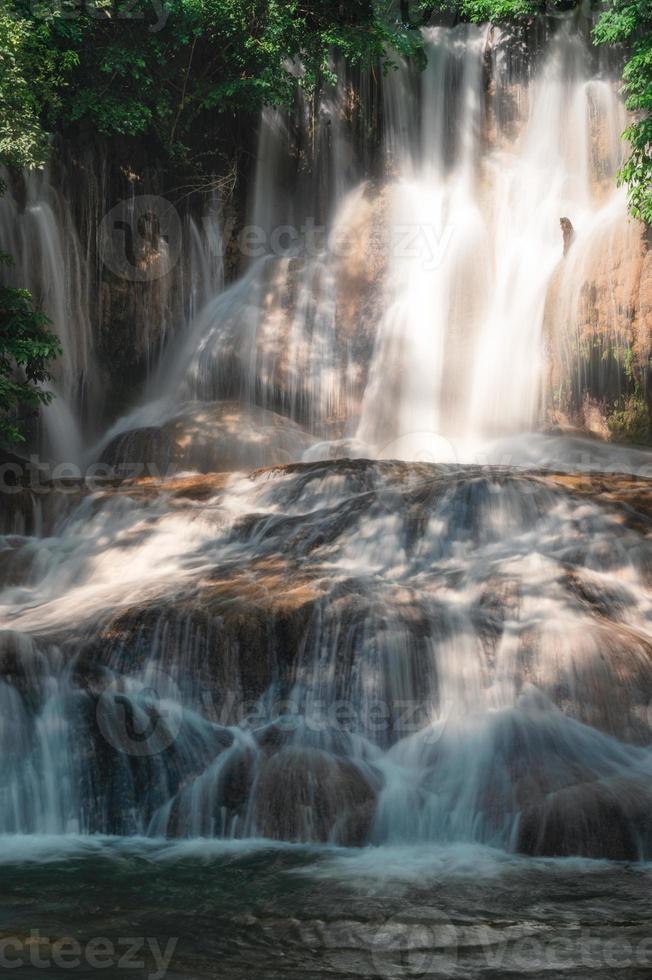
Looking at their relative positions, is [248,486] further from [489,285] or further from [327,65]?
[327,65]

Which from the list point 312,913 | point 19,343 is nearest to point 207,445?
point 19,343

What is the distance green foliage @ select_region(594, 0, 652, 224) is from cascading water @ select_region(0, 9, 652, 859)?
2.93 feet

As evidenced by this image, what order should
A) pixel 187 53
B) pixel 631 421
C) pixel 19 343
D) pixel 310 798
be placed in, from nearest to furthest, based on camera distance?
pixel 310 798 < pixel 19 343 < pixel 631 421 < pixel 187 53

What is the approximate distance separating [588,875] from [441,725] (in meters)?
1.63

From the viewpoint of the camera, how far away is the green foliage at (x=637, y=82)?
44.6ft

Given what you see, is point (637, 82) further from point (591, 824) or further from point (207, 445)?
point (591, 824)

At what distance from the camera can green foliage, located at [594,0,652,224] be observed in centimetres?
1359

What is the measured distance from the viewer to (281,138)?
18609 millimetres

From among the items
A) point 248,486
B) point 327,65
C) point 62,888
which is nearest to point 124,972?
point 62,888

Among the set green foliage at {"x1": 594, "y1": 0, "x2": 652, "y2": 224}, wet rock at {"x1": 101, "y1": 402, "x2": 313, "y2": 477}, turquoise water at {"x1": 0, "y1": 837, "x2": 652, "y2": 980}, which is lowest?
turquoise water at {"x1": 0, "y1": 837, "x2": 652, "y2": 980}

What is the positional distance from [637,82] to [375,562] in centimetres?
974

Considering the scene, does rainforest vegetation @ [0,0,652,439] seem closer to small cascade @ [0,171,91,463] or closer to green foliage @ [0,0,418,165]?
green foliage @ [0,0,418,165]

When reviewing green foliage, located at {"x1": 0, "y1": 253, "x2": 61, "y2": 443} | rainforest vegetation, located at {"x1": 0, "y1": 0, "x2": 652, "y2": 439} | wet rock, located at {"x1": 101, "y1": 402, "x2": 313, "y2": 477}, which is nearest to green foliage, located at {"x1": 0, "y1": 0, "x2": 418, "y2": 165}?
rainforest vegetation, located at {"x1": 0, "y1": 0, "x2": 652, "y2": 439}

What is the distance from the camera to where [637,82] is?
47.4 ft
